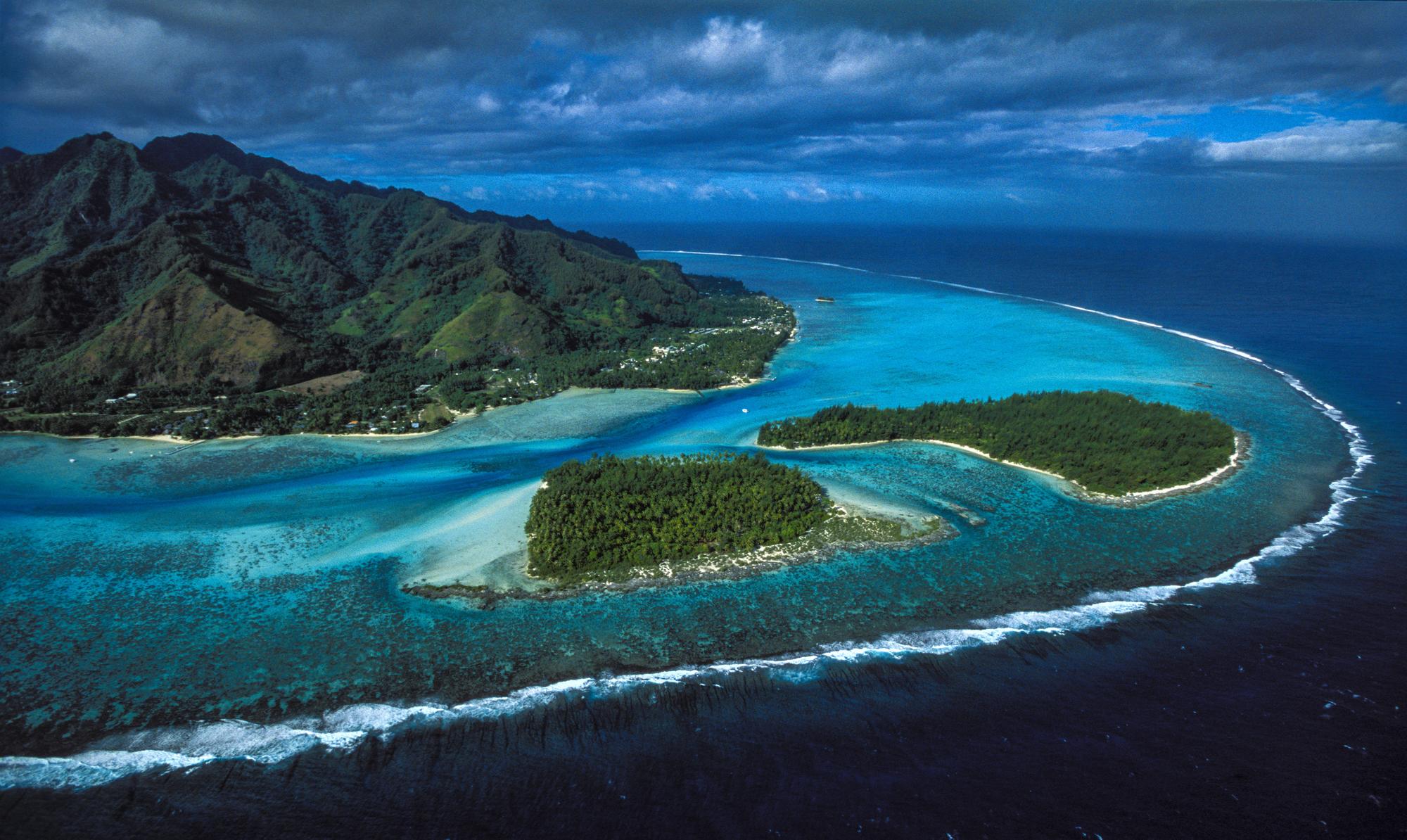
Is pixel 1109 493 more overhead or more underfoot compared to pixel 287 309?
more underfoot

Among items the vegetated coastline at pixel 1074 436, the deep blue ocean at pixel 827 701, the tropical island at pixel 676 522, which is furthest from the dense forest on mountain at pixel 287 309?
the tropical island at pixel 676 522

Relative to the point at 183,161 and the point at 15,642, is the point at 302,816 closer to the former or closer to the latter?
the point at 15,642

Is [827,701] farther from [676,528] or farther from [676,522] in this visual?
[676,522]

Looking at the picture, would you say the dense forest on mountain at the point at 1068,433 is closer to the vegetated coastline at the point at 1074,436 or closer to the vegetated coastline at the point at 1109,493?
the vegetated coastline at the point at 1074,436

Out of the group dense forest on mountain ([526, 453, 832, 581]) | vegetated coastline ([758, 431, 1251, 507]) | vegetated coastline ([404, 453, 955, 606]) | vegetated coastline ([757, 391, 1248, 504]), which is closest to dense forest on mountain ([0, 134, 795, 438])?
vegetated coastline ([757, 391, 1248, 504])

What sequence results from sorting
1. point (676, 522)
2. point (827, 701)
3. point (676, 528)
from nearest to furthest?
point (827, 701) → point (676, 528) → point (676, 522)

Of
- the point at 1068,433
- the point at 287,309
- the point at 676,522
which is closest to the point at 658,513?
the point at 676,522

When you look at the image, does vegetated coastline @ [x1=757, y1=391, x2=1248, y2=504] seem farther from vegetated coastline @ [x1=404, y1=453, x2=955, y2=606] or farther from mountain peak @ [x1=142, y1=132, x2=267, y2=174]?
mountain peak @ [x1=142, y1=132, x2=267, y2=174]
